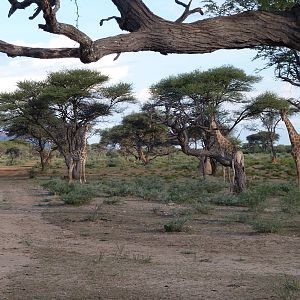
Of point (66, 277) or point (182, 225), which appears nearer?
point (66, 277)

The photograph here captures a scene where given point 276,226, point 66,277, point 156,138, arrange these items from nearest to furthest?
point 66,277 < point 276,226 < point 156,138

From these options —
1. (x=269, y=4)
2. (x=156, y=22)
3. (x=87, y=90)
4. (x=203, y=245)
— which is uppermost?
(x=87, y=90)

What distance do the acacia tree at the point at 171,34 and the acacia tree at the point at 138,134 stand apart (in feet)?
110

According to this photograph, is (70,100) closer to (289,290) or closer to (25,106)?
(25,106)

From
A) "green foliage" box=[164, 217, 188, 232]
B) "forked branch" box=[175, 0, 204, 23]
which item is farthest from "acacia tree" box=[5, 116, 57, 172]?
"forked branch" box=[175, 0, 204, 23]

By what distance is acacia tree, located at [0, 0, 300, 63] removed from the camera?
4.65 metres

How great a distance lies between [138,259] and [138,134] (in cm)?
3665

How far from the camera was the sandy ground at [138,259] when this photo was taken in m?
6.68

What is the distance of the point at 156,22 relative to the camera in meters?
4.87

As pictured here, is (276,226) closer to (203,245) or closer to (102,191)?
(203,245)

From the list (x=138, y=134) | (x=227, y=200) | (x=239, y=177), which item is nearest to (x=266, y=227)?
(x=227, y=200)

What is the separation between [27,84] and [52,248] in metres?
26.1

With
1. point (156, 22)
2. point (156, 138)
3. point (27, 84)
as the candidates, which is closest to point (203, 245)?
point (156, 22)

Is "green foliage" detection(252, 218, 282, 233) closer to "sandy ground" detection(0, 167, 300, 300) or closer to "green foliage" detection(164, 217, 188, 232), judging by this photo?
"sandy ground" detection(0, 167, 300, 300)
